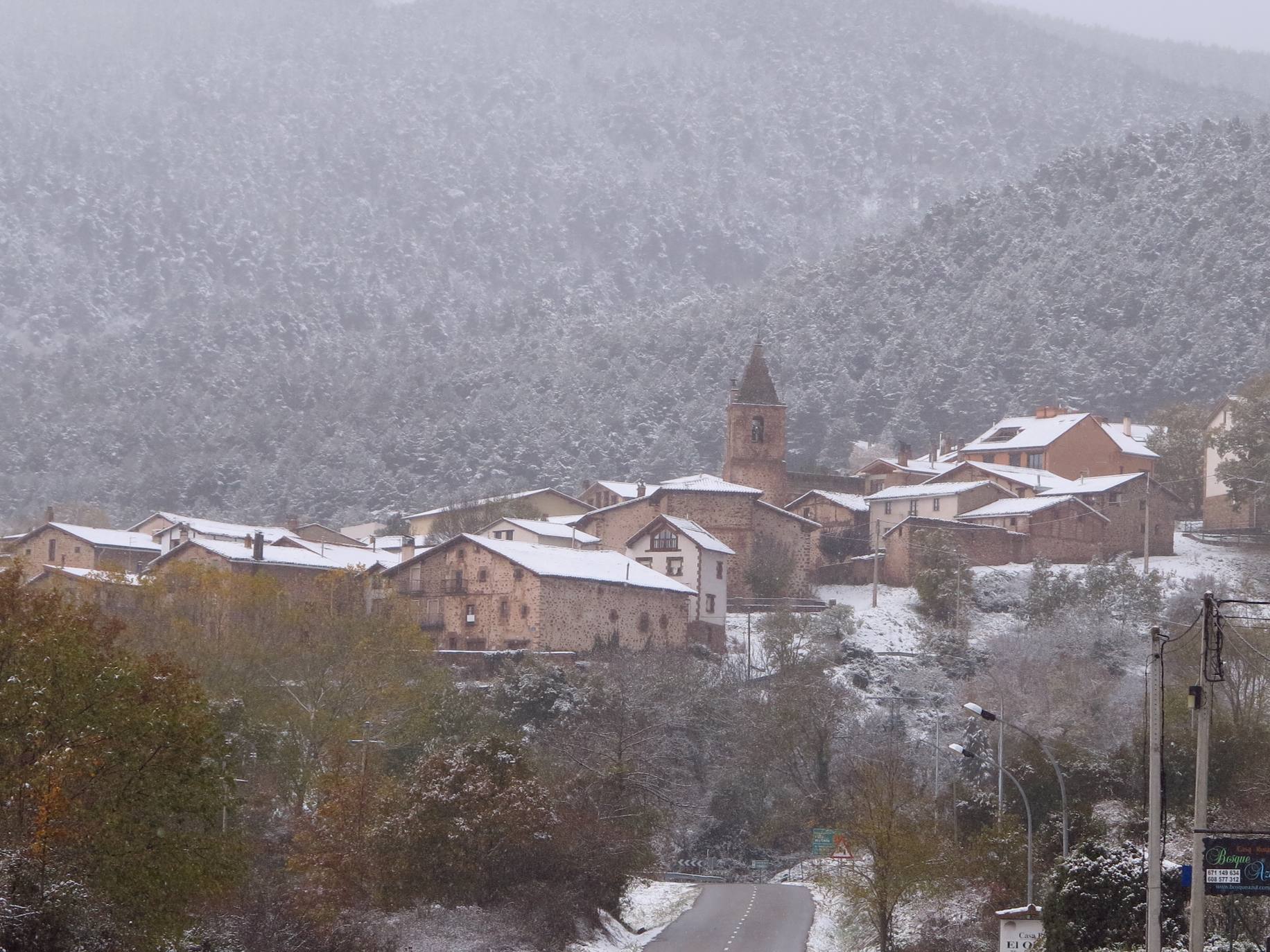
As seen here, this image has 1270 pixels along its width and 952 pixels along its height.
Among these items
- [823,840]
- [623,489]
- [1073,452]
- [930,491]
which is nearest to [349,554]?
[623,489]

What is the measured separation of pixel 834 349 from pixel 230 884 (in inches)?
5502

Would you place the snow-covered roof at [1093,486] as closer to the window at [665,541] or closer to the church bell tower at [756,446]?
the church bell tower at [756,446]

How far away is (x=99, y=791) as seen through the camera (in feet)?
106

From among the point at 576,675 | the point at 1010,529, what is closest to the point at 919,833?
the point at 576,675

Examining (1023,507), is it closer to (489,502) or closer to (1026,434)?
(1026,434)

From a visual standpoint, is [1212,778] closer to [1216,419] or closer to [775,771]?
[775,771]

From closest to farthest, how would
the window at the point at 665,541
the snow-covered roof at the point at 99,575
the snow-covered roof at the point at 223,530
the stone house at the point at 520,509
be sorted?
the snow-covered roof at the point at 99,575, the window at the point at 665,541, the snow-covered roof at the point at 223,530, the stone house at the point at 520,509

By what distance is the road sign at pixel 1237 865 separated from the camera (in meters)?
25.7

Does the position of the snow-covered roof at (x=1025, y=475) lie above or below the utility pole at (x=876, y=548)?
above

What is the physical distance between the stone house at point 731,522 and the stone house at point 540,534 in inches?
55.1

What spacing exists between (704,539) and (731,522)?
642cm

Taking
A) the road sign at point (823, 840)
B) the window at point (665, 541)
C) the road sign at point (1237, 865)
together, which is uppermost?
the window at point (665, 541)

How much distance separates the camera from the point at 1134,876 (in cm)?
3322

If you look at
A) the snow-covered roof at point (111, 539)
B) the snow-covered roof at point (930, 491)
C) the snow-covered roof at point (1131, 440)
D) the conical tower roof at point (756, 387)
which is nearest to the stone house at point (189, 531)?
the snow-covered roof at point (111, 539)
